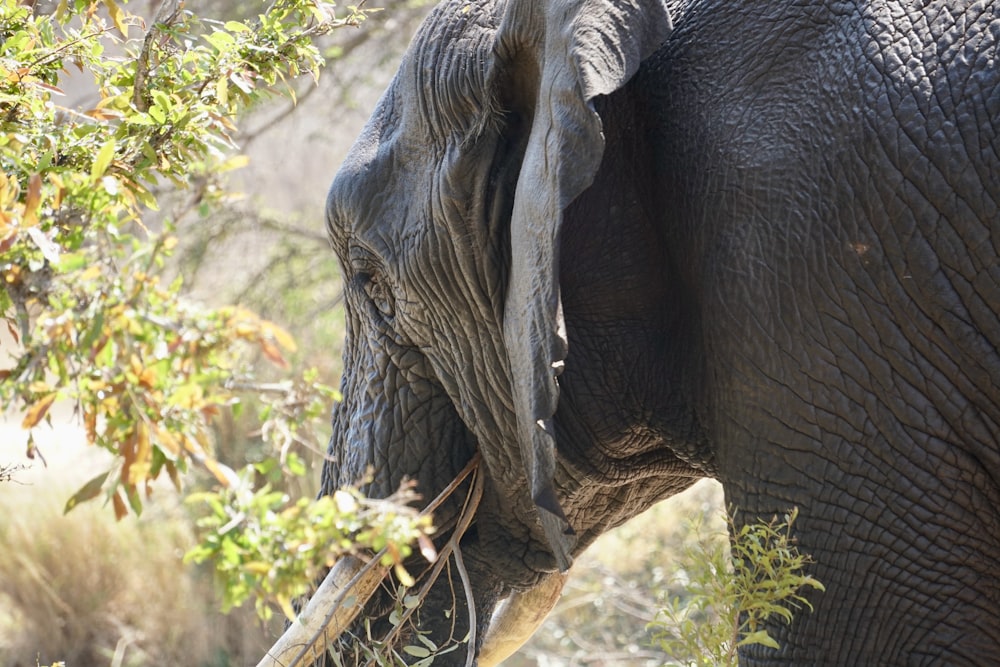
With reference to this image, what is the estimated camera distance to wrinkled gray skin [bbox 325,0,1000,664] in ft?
7.16

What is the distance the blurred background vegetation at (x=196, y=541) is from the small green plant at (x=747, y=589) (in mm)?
3510

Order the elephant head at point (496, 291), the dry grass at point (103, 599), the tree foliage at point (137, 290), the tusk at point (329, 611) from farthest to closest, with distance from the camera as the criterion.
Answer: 1. the dry grass at point (103, 599)
2. the tusk at point (329, 611)
3. the elephant head at point (496, 291)
4. the tree foliage at point (137, 290)

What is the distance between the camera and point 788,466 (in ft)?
7.52

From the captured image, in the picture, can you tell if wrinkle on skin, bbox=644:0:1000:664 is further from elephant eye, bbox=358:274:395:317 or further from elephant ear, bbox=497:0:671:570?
elephant eye, bbox=358:274:395:317

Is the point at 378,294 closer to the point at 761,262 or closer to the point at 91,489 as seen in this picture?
the point at 761,262

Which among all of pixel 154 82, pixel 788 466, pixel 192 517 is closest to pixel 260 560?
pixel 788 466

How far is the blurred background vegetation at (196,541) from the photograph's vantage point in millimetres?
6707

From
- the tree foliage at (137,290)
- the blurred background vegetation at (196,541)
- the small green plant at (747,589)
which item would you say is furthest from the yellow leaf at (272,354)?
the blurred background vegetation at (196,541)

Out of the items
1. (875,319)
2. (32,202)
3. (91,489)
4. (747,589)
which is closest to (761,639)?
(747,589)

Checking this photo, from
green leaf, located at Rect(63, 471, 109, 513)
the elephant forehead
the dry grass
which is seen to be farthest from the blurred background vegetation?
green leaf, located at Rect(63, 471, 109, 513)

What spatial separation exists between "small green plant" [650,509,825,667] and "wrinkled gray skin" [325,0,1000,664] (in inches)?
1.9

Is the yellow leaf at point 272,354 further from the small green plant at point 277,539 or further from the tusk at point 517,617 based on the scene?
the tusk at point 517,617

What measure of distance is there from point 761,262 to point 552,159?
1.37 ft

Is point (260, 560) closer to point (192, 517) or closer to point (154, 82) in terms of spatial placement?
point (154, 82)
